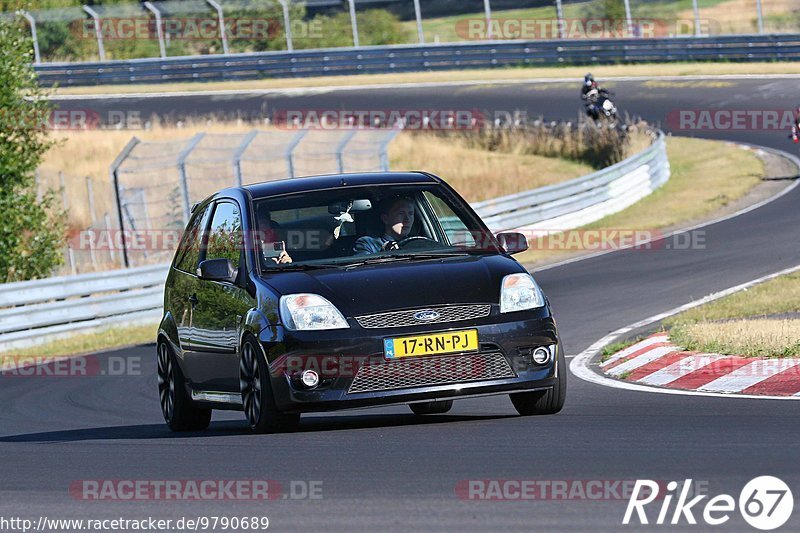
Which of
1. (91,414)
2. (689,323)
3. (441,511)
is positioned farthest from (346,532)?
(689,323)

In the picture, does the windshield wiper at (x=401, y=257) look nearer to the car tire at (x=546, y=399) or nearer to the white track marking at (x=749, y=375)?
the car tire at (x=546, y=399)

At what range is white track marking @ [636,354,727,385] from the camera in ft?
34.0

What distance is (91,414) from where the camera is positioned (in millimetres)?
11617

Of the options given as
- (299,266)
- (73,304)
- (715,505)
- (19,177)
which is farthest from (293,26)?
(715,505)

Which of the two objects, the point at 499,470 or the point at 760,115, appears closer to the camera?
the point at 499,470

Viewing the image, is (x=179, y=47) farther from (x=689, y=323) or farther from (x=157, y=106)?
(x=689, y=323)

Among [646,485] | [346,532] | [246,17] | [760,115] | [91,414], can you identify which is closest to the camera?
[346,532]

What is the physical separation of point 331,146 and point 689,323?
12.5 metres

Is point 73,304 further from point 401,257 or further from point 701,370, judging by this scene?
point 401,257

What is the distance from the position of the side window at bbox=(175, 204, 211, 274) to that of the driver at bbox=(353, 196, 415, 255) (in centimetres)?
138

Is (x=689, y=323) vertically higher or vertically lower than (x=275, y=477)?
lower

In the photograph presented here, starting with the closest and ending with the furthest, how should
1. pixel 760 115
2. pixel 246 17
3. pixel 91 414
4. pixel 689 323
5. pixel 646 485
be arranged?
pixel 646 485 → pixel 91 414 → pixel 689 323 → pixel 760 115 → pixel 246 17

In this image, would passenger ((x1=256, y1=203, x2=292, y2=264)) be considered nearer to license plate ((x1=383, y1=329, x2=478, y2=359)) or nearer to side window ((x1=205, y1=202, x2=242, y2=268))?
side window ((x1=205, y1=202, x2=242, y2=268))

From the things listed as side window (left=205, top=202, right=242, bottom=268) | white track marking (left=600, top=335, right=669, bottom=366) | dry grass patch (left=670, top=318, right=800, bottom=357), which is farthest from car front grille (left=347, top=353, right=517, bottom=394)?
white track marking (left=600, top=335, right=669, bottom=366)
